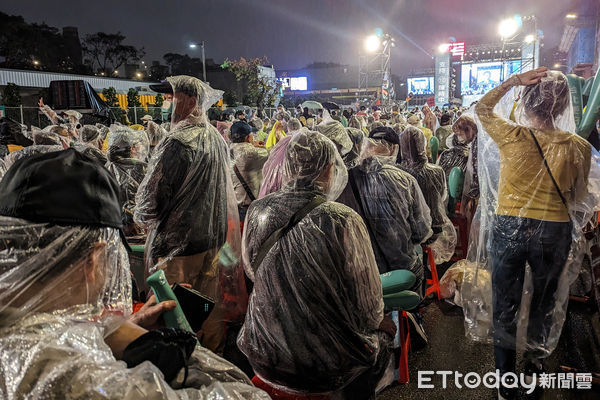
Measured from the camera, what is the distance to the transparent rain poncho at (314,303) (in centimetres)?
173

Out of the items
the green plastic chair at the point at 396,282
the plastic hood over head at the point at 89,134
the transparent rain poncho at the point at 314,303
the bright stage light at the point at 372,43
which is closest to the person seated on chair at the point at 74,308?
the transparent rain poncho at the point at 314,303

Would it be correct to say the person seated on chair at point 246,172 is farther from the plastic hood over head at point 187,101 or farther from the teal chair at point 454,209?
the teal chair at point 454,209

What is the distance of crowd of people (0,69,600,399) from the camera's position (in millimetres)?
991

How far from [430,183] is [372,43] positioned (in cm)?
2055

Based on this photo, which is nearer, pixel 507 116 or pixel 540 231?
pixel 540 231

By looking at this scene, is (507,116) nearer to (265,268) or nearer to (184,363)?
(265,268)

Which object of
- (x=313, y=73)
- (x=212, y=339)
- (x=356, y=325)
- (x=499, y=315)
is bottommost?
(x=212, y=339)

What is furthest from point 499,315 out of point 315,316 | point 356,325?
point 315,316

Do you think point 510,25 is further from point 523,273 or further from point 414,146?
point 523,273

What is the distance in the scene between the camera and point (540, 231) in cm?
264

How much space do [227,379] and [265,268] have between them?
0.68 m

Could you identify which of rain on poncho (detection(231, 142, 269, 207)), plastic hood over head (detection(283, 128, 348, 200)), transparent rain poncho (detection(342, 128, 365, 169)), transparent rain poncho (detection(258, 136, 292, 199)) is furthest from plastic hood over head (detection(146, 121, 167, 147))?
plastic hood over head (detection(283, 128, 348, 200))

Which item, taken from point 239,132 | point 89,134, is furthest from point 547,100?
point 89,134

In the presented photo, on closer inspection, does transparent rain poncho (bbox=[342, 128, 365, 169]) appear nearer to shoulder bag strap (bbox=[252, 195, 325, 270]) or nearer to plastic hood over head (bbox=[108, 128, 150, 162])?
shoulder bag strap (bbox=[252, 195, 325, 270])
